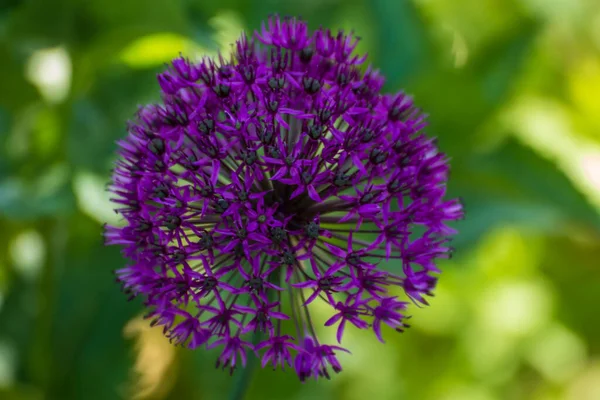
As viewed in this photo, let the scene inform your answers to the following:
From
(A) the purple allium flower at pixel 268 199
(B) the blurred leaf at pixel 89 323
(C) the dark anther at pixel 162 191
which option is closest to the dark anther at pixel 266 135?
(A) the purple allium flower at pixel 268 199

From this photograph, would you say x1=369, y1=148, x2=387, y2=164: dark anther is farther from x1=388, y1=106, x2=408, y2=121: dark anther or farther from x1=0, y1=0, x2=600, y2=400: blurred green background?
x1=0, y1=0, x2=600, y2=400: blurred green background

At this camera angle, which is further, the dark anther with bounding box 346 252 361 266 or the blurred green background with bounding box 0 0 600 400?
the blurred green background with bounding box 0 0 600 400

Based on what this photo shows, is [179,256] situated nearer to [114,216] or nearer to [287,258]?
[287,258]

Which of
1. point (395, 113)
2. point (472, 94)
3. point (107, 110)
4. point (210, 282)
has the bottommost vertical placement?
point (210, 282)

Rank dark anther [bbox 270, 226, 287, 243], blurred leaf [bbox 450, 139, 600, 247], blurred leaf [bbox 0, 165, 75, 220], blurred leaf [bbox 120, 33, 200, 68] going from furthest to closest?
blurred leaf [bbox 450, 139, 600, 247], blurred leaf [bbox 120, 33, 200, 68], blurred leaf [bbox 0, 165, 75, 220], dark anther [bbox 270, 226, 287, 243]

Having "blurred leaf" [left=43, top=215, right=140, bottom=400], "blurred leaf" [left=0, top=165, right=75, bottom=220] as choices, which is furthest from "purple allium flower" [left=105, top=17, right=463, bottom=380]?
"blurred leaf" [left=43, top=215, right=140, bottom=400]

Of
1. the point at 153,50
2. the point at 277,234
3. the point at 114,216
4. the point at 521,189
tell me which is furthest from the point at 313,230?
the point at 521,189
